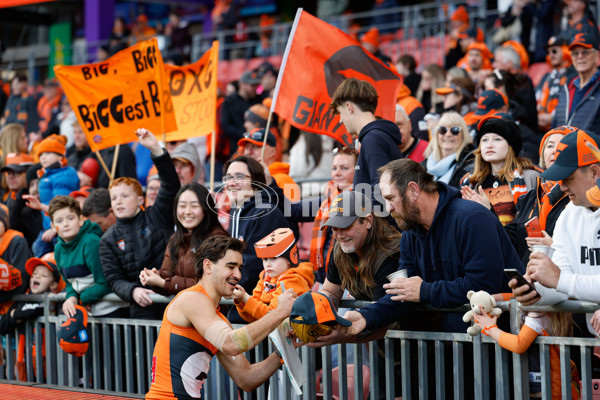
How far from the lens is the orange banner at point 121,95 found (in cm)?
896

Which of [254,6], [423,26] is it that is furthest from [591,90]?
[254,6]

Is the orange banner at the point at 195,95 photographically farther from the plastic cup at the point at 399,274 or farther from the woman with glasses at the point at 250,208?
the plastic cup at the point at 399,274

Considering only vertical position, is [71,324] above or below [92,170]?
below

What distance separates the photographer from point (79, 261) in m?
7.62

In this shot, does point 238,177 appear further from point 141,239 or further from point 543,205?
point 543,205

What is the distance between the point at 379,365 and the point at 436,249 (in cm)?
106

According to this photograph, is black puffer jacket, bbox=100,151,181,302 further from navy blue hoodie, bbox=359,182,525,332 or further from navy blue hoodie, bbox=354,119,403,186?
navy blue hoodie, bbox=359,182,525,332

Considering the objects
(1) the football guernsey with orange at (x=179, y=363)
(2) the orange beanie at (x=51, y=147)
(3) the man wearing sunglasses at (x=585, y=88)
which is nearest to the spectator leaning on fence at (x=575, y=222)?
(1) the football guernsey with orange at (x=179, y=363)

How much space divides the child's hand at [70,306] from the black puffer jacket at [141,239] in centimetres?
33

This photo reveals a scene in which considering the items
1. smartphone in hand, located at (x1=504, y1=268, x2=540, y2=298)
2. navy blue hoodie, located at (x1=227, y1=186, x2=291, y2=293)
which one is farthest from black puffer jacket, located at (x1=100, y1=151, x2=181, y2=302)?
smartphone in hand, located at (x1=504, y1=268, x2=540, y2=298)

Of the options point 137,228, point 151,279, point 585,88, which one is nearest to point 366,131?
point 151,279

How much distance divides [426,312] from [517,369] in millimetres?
738

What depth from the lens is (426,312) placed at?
5492mm

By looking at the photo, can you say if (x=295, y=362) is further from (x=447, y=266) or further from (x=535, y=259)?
(x=535, y=259)
